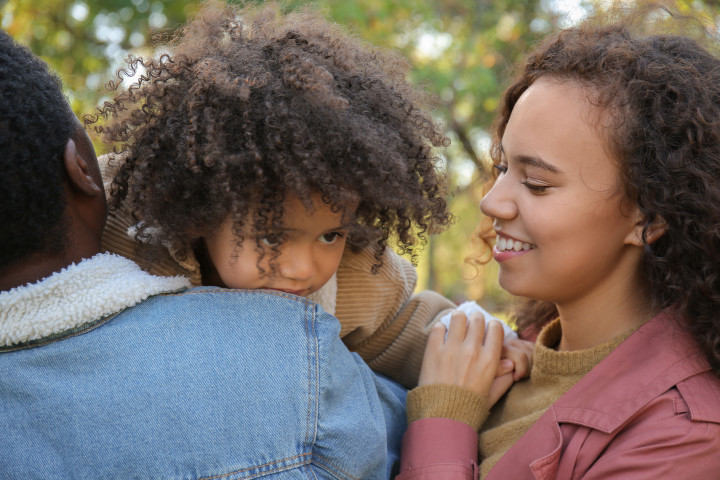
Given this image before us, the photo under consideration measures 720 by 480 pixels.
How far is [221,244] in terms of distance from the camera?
1.85 metres

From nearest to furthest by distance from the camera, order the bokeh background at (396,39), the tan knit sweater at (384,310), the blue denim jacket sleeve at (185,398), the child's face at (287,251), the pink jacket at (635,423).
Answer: the blue denim jacket sleeve at (185,398), the pink jacket at (635,423), the child's face at (287,251), the tan knit sweater at (384,310), the bokeh background at (396,39)

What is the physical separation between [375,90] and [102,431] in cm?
102

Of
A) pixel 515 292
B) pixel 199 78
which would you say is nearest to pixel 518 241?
pixel 515 292

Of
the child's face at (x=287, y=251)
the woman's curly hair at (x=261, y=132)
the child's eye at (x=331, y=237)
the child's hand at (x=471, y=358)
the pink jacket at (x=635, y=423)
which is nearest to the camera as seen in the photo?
the pink jacket at (x=635, y=423)

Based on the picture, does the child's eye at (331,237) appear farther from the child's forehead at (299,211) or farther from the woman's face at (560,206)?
the woman's face at (560,206)

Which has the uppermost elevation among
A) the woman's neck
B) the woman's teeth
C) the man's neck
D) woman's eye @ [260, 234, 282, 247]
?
the man's neck

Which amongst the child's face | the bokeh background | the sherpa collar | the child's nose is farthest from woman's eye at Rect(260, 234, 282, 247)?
the bokeh background

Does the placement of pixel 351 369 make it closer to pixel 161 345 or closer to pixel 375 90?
pixel 161 345

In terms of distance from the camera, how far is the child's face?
1.78m

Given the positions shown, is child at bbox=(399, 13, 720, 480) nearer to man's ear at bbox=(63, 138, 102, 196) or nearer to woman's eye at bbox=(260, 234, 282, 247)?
woman's eye at bbox=(260, 234, 282, 247)

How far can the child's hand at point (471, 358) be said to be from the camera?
6.70ft

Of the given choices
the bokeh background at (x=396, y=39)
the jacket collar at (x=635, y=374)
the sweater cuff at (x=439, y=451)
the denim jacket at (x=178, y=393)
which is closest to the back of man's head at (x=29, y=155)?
the denim jacket at (x=178, y=393)

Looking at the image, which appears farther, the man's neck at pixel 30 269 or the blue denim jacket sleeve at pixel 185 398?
the man's neck at pixel 30 269

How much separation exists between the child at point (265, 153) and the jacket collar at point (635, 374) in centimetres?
61
